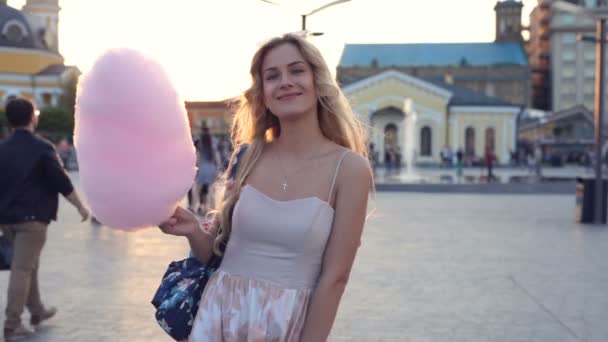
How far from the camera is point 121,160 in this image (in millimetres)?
2260

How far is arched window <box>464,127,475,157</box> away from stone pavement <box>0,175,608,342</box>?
51.1 metres

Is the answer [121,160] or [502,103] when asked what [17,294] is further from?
[502,103]

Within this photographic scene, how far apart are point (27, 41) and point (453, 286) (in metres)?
88.8

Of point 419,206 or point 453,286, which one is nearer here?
point 453,286

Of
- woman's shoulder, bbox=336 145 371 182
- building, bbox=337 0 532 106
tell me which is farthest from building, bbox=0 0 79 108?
woman's shoulder, bbox=336 145 371 182

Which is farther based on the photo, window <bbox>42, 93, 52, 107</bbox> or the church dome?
the church dome

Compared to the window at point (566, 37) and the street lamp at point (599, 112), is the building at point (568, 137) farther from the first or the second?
the street lamp at point (599, 112)

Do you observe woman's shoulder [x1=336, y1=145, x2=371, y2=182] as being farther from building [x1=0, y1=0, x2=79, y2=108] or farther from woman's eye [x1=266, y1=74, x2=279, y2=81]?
building [x1=0, y1=0, x2=79, y2=108]

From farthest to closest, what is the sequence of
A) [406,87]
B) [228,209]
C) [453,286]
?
[406,87], [453,286], [228,209]

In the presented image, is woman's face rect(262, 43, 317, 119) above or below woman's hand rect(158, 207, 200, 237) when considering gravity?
above

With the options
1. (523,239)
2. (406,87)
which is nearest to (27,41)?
(406,87)

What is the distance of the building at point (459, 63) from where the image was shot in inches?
3482

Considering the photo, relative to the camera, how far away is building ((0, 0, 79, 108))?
83.1 metres

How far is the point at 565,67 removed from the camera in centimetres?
10531
